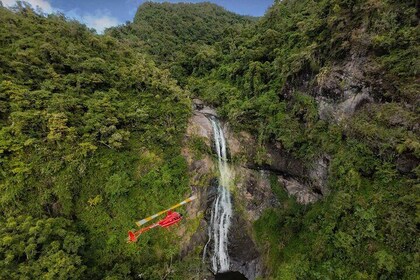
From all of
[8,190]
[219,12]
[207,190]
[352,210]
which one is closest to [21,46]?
[8,190]

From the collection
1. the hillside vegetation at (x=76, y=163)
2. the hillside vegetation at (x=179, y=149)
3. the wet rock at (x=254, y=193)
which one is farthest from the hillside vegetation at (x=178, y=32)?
the wet rock at (x=254, y=193)

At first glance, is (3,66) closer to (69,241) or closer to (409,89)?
(69,241)

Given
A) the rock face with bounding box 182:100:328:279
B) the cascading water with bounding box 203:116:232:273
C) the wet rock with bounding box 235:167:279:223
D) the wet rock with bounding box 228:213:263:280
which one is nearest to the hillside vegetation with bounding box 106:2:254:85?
the rock face with bounding box 182:100:328:279

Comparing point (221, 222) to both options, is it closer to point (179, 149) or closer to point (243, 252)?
point (243, 252)

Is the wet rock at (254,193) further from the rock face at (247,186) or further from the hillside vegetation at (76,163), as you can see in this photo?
the hillside vegetation at (76,163)

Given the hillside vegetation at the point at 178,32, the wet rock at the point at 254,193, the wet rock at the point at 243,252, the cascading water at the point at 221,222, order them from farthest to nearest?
the hillside vegetation at the point at 178,32 → the wet rock at the point at 254,193 → the cascading water at the point at 221,222 → the wet rock at the point at 243,252

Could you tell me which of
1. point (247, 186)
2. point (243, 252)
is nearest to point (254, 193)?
point (247, 186)

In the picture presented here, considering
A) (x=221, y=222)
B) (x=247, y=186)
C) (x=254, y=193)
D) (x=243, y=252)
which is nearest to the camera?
(x=243, y=252)

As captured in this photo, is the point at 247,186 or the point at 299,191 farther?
the point at 247,186
